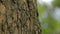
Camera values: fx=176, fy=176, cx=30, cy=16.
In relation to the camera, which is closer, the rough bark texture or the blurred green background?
the rough bark texture

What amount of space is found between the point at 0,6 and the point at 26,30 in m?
0.20

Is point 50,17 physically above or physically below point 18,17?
below

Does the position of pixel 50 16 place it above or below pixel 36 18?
below

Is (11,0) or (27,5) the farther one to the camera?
(27,5)

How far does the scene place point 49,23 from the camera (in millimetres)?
2730

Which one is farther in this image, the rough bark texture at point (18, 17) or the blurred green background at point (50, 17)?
the blurred green background at point (50, 17)

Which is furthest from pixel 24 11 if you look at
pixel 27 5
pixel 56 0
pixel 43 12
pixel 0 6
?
pixel 56 0

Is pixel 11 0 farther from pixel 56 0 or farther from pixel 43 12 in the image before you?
pixel 56 0

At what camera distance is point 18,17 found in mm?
873

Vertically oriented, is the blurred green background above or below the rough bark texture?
below

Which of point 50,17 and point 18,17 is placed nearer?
point 18,17

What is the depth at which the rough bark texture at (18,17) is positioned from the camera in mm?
800

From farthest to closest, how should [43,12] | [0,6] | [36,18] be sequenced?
[43,12] < [36,18] < [0,6]

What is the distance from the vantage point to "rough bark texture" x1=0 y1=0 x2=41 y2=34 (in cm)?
80
